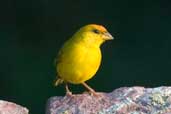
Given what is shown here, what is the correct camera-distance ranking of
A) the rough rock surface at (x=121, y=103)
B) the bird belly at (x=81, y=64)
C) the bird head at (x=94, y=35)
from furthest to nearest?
1. the bird head at (x=94, y=35)
2. the bird belly at (x=81, y=64)
3. the rough rock surface at (x=121, y=103)

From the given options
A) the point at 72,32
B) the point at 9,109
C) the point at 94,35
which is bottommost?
the point at 72,32

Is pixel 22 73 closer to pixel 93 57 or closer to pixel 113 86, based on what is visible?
pixel 113 86

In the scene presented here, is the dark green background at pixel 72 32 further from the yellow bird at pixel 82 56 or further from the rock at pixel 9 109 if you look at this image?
the rock at pixel 9 109

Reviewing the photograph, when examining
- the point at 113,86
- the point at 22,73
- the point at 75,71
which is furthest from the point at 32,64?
the point at 75,71

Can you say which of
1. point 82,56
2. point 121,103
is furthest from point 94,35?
point 121,103


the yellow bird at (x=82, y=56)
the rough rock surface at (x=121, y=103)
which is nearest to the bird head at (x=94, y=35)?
the yellow bird at (x=82, y=56)

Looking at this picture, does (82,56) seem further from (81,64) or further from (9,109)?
(9,109)

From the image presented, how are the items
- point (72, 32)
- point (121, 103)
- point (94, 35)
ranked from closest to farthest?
point (121, 103) → point (94, 35) → point (72, 32)

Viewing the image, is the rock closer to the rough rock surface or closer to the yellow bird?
the rough rock surface
